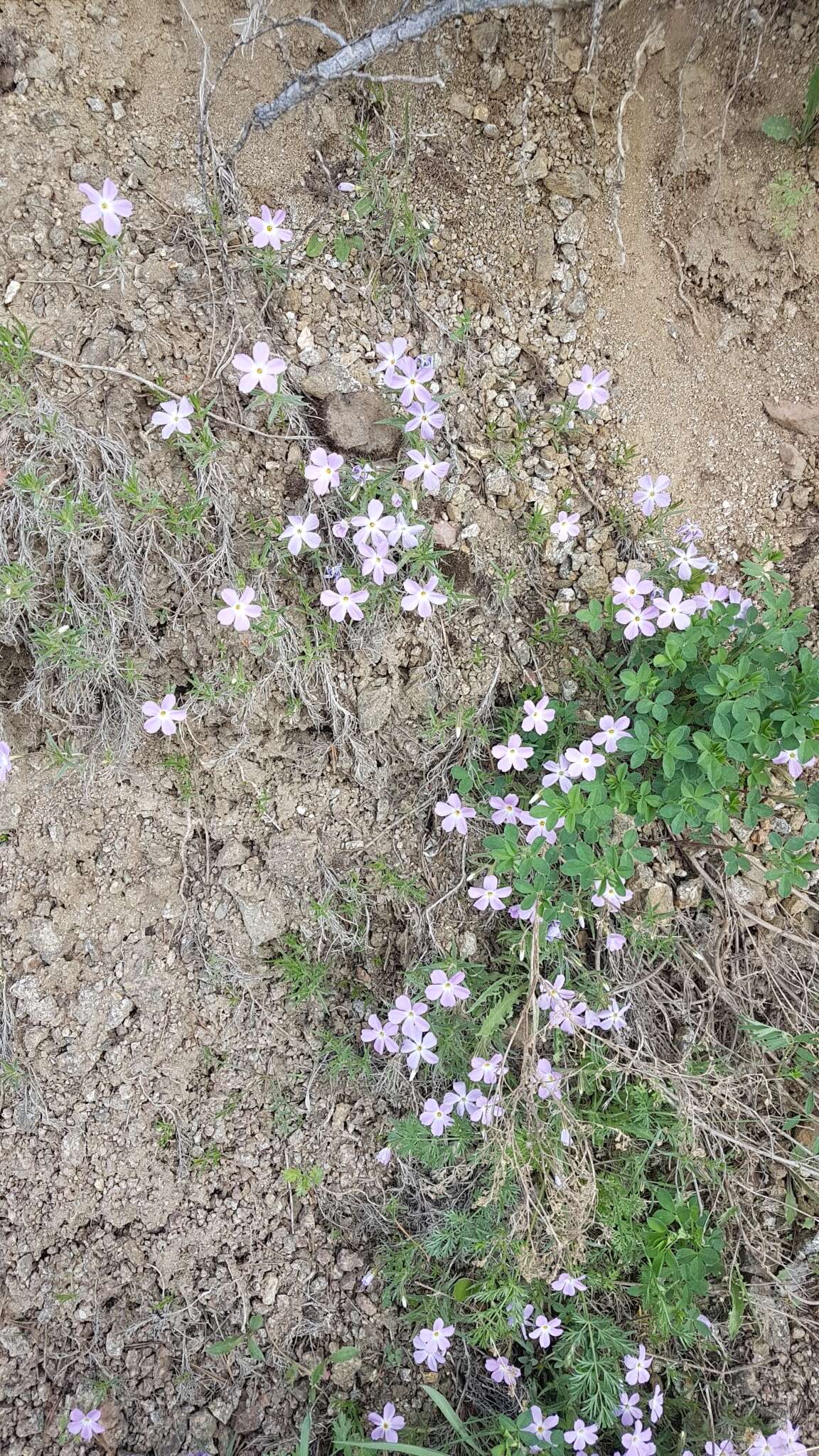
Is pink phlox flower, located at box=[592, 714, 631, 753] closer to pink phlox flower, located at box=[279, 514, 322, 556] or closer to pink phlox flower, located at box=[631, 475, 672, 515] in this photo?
pink phlox flower, located at box=[631, 475, 672, 515]

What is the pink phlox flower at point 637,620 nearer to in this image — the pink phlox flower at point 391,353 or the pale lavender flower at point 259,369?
the pink phlox flower at point 391,353

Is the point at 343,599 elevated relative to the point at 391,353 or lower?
lower

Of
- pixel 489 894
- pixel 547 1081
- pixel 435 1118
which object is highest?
pixel 489 894

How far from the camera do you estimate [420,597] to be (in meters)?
2.74

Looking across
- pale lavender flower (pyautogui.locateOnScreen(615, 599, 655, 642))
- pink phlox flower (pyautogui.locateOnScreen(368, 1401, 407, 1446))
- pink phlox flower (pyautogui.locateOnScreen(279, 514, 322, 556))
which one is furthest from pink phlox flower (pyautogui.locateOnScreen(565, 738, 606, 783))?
pink phlox flower (pyautogui.locateOnScreen(368, 1401, 407, 1446))

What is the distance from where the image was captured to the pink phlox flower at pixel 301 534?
2678mm

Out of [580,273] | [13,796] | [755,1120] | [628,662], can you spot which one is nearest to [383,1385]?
[755,1120]

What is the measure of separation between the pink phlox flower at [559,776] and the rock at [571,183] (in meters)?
1.86

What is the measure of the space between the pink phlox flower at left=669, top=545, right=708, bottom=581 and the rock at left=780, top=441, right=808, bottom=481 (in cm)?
56

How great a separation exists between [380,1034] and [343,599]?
4.64 feet

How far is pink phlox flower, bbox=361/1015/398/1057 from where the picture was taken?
2893 millimetres

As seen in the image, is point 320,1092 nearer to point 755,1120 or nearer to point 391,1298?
point 391,1298

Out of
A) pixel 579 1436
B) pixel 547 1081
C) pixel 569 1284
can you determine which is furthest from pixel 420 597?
pixel 579 1436

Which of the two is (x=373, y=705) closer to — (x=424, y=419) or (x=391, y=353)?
(x=424, y=419)
